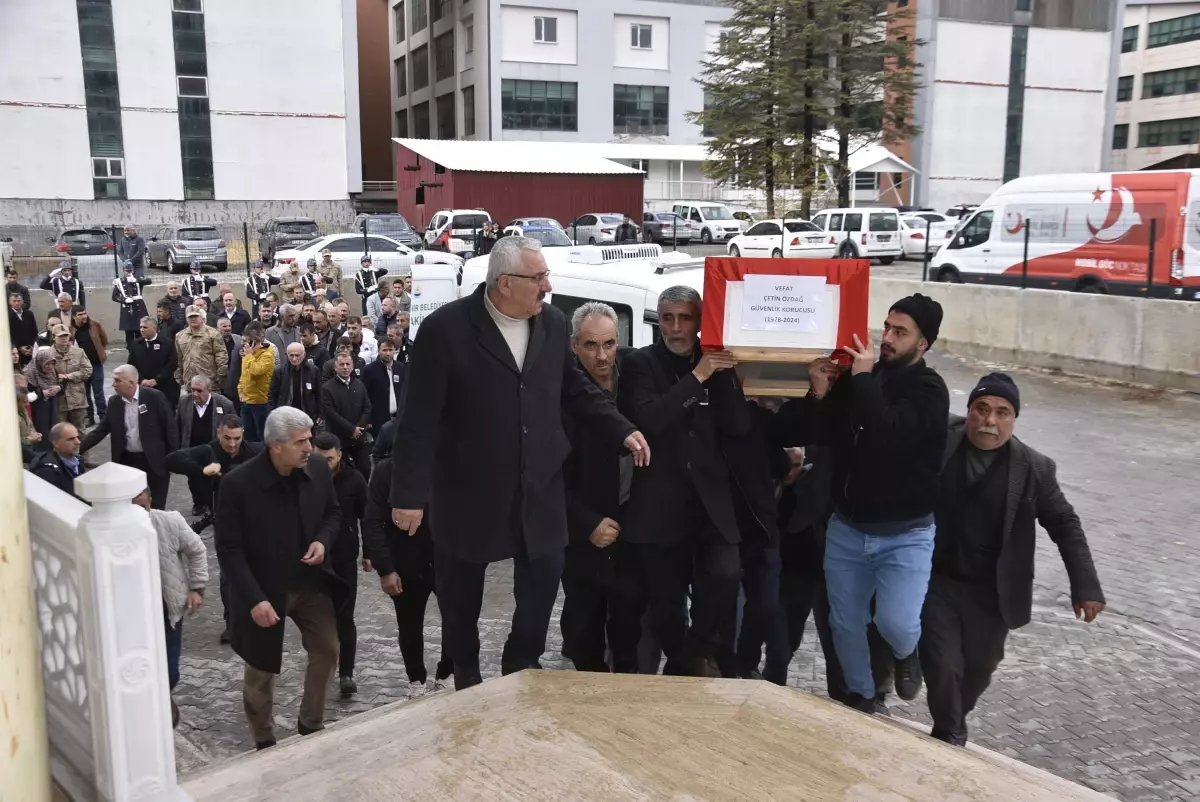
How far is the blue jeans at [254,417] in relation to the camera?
10.8 m

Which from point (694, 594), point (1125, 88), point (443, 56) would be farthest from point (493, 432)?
point (1125, 88)

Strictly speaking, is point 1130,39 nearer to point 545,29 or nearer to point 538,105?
point 545,29

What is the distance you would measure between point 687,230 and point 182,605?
118ft

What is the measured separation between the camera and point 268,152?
40750 mm

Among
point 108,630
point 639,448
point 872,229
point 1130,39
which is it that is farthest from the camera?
point 1130,39

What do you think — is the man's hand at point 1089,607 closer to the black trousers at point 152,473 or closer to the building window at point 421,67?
the black trousers at point 152,473

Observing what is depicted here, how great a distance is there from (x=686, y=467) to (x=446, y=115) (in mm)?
52980

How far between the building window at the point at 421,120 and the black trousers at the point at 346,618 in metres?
54.4

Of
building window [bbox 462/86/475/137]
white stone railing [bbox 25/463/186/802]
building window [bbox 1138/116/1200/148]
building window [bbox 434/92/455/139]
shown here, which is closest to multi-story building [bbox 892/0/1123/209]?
building window [bbox 1138/116/1200/148]

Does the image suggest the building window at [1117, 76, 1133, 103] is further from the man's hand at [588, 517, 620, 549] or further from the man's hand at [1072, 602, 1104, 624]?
the man's hand at [588, 517, 620, 549]

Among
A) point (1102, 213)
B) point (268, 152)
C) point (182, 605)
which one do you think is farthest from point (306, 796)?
point (268, 152)

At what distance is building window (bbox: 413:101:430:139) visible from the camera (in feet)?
189

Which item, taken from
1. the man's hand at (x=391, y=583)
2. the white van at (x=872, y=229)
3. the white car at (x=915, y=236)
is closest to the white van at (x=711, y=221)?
the white van at (x=872, y=229)

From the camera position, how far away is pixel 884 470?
438 cm
